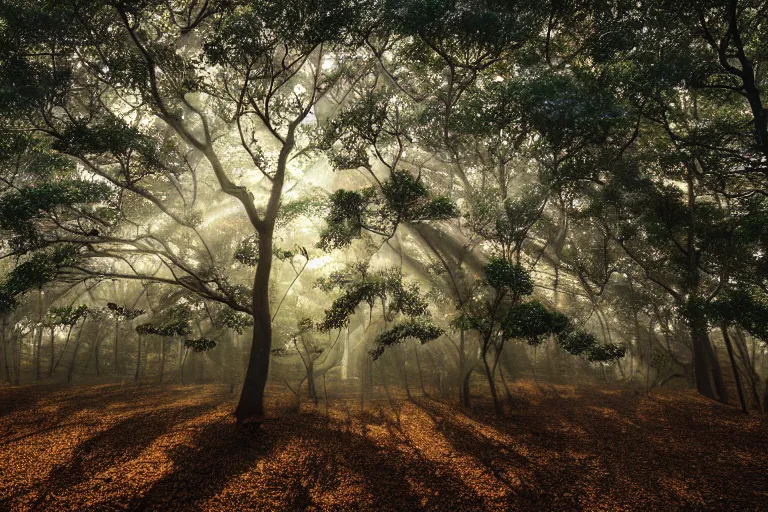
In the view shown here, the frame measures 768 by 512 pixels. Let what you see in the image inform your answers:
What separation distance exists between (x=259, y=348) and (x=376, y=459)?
388cm

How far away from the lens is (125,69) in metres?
7.66

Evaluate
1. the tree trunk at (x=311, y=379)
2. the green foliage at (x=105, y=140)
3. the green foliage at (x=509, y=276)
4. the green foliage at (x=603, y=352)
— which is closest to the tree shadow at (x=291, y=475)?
the tree trunk at (x=311, y=379)

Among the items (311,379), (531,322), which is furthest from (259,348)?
(531,322)

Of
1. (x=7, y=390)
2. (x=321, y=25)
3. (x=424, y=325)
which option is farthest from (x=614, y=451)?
(x=7, y=390)

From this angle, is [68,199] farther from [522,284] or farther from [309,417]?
[522,284]

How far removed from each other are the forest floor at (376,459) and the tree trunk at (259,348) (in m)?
0.57

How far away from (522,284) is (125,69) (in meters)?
9.98

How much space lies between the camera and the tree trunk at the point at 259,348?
873cm

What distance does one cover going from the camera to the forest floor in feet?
18.3

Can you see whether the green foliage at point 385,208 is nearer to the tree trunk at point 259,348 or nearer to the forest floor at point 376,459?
the tree trunk at point 259,348

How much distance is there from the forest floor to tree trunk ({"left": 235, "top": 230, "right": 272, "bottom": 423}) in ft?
1.88

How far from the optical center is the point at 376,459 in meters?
7.04

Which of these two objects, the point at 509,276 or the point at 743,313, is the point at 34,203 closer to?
the point at 509,276

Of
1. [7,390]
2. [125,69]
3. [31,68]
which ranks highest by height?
[31,68]
